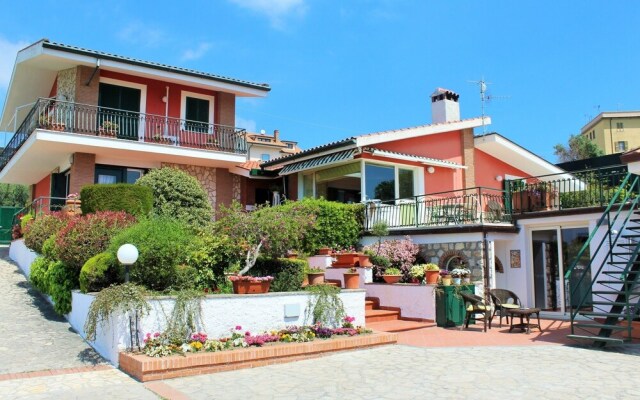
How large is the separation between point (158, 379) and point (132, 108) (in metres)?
15.5

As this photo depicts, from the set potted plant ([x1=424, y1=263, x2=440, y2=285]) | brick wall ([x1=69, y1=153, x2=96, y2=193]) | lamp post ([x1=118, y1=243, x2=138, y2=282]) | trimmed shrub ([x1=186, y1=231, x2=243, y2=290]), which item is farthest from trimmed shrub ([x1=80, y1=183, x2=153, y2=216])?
potted plant ([x1=424, y1=263, x2=440, y2=285])

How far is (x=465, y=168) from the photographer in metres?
23.8

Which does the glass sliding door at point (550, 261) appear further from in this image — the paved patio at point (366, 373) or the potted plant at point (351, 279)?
the potted plant at point (351, 279)

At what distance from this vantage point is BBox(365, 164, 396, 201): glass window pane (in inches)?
792

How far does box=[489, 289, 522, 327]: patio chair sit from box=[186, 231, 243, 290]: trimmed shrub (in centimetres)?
710

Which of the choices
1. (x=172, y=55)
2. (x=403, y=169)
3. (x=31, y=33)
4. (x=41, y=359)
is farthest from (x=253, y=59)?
(x=41, y=359)

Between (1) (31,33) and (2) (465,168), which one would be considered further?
(2) (465,168)

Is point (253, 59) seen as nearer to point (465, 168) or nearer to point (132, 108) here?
point (132, 108)

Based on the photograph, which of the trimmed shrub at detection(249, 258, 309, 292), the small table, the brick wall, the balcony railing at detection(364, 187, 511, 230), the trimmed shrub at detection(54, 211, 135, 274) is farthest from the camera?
the brick wall

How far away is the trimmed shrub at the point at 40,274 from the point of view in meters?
13.3

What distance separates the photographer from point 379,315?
14078 mm

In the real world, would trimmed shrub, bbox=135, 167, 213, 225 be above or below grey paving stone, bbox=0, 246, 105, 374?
above

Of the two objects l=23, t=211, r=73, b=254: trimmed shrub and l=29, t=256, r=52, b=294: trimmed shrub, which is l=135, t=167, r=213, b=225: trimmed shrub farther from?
l=29, t=256, r=52, b=294: trimmed shrub

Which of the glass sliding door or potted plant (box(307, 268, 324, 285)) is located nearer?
potted plant (box(307, 268, 324, 285))
